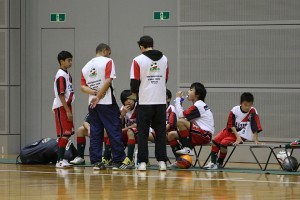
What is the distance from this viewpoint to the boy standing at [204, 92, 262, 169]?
13836 millimetres

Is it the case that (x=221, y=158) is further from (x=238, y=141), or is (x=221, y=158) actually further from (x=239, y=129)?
(x=239, y=129)

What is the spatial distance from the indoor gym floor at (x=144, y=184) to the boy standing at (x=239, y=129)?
48 cm

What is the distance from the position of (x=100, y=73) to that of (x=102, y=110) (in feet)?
1.98

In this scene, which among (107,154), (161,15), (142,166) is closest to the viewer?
(142,166)

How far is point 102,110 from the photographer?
1320 cm

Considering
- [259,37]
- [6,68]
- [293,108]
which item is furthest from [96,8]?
[293,108]

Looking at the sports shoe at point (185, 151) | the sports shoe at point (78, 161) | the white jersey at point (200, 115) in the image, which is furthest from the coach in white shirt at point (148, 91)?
the sports shoe at point (78, 161)

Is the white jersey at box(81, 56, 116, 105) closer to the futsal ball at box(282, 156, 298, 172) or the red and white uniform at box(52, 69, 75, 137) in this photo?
the red and white uniform at box(52, 69, 75, 137)

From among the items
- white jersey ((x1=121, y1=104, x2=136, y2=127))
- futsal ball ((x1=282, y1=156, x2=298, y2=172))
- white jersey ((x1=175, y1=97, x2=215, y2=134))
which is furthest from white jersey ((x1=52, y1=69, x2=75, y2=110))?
futsal ball ((x1=282, y1=156, x2=298, y2=172))

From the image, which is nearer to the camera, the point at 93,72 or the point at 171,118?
the point at 93,72

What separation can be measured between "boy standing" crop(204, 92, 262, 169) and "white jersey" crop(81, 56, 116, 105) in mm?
2058

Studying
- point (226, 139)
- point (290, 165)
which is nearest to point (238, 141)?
point (226, 139)

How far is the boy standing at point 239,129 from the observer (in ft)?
45.4

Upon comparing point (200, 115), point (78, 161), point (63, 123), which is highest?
point (200, 115)
